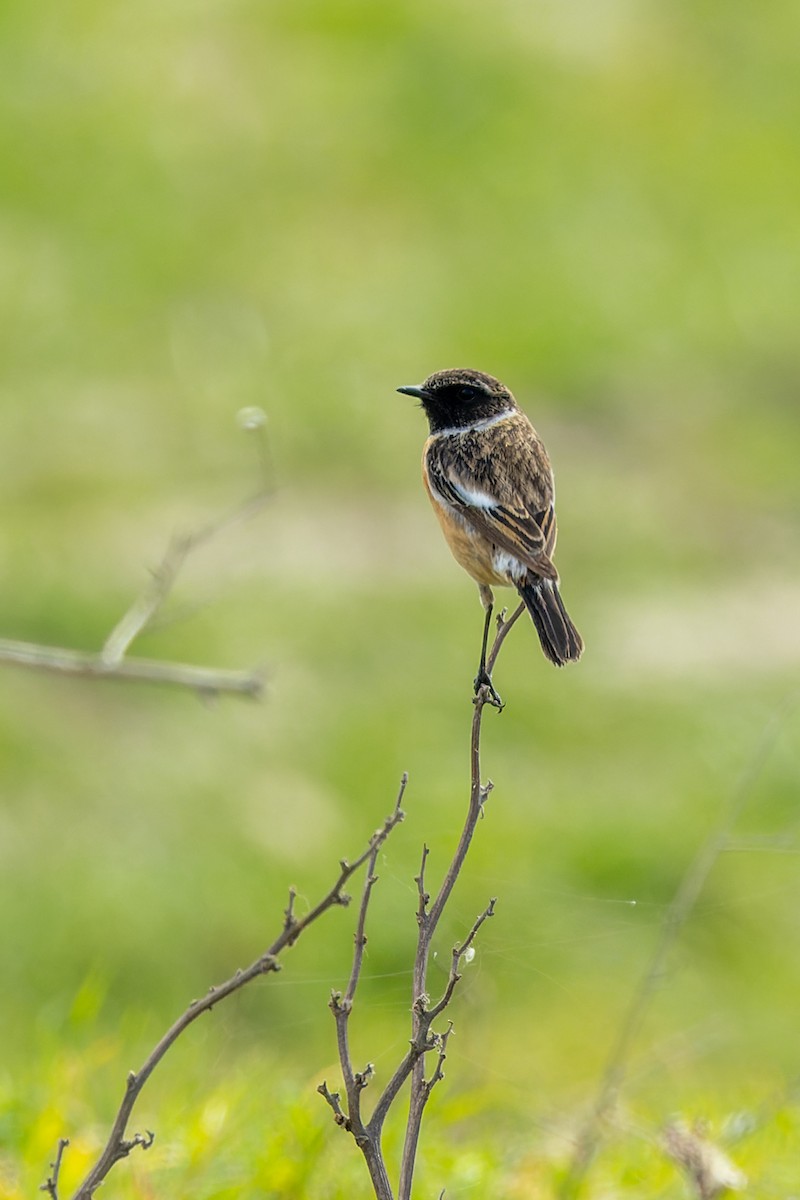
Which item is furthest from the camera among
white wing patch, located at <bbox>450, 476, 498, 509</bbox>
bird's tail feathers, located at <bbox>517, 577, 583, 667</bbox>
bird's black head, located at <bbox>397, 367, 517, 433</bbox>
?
bird's black head, located at <bbox>397, 367, 517, 433</bbox>

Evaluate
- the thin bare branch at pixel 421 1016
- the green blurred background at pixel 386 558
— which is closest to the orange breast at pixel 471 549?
the green blurred background at pixel 386 558

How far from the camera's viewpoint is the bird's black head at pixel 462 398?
4652 millimetres

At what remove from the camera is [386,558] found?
39.5ft

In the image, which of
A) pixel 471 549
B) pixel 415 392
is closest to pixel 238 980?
pixel 471 549

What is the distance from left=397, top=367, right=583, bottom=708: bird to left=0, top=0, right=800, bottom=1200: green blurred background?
0.71m

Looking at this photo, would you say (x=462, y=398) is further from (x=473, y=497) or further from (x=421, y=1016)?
(x=421, y=1016)

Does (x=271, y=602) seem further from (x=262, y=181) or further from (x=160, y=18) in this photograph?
(x=160, y=18)

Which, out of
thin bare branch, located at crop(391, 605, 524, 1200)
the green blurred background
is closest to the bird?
the green blurred background

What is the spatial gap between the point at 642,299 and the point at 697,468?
2181 mm

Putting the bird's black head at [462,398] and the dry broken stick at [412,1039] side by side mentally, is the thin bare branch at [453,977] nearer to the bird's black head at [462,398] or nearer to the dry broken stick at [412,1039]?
the dry broken stick at [412,1039]

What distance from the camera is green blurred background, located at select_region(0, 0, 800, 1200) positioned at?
541 centimetres

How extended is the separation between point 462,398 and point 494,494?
1.61ft

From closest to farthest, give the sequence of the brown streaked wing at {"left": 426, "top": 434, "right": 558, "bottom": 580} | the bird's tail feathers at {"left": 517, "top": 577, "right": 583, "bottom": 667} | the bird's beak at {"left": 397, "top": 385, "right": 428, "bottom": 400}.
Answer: the bird's tail feathers at {"left": 517, "top": 577, "right": 583, "bottom": 667}, the brown streaked wing at {"left": 426, "top": 434, "right": 558, "bottom": 580}, the bird's beak at {"left": 397, "top": 385, "right": 428, "bottom": 400}

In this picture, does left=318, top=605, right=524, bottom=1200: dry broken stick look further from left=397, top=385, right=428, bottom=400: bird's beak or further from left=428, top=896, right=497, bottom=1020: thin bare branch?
left=397, top=385, right=428, bottom=400: bird's beak
